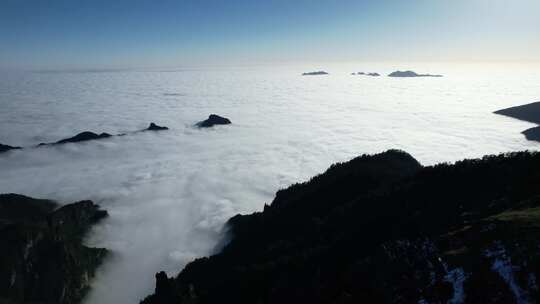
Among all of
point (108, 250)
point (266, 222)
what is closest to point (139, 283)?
point (108, 250)

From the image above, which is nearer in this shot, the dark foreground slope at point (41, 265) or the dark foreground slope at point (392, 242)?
the dark foreground slope at point (392, 242)

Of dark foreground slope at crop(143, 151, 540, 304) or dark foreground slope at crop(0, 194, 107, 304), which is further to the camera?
dark foreground slope at crop(0, 194, 107, 304)

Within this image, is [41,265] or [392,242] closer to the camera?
[392,242]

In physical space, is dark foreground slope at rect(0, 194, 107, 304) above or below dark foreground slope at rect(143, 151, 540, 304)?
below

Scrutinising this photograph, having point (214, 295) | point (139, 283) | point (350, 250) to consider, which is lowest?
point (139, 283)

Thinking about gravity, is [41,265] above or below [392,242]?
below

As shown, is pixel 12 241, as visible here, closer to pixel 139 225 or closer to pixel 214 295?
pixel 139 225

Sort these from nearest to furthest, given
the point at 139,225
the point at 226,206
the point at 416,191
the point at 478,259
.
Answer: the point at 478,259 → the point at 416,191 → the point at 139,225 → the point at 226,206

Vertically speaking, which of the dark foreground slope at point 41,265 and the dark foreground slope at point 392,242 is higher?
the dark foreground slope at point 392,242
